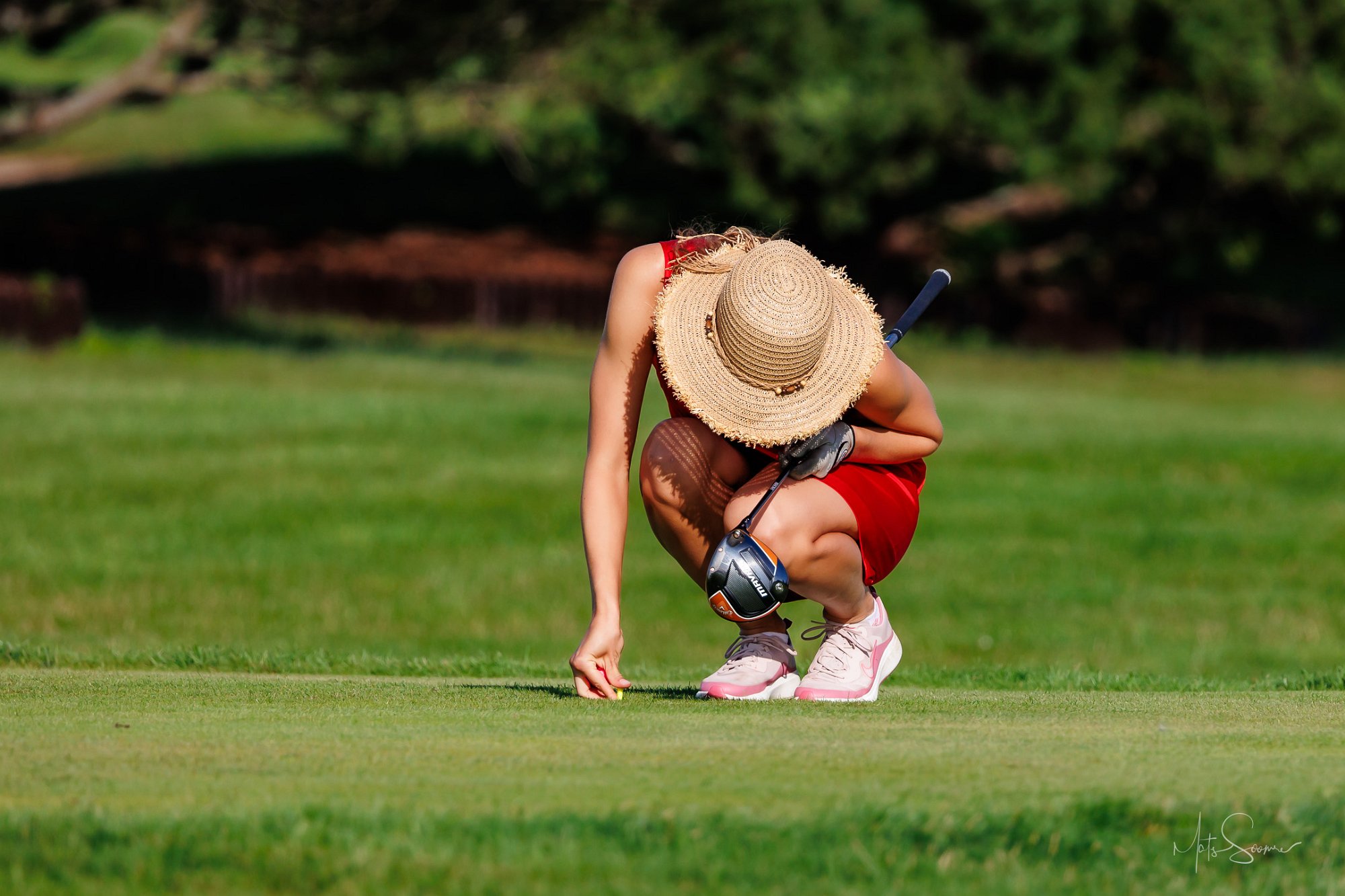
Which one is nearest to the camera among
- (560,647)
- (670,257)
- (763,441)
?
(763,441)

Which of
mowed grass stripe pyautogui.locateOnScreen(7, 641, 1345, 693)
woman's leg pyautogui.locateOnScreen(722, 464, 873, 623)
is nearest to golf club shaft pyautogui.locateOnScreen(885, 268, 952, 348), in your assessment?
woman's leg pyautogui.locateOnScreen(722, 464, 873, 623)

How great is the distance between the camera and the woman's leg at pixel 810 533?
5039mm

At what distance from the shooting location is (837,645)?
5398 mm

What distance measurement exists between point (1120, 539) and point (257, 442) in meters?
7.63

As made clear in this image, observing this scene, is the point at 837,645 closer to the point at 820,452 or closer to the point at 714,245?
the point at 820,452

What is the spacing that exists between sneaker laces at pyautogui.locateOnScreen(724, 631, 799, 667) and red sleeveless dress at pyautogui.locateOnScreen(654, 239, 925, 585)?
0.33 meters

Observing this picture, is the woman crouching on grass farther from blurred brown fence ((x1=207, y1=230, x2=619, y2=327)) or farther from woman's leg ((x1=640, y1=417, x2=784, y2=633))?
blurred brown fence ((x1=207, y1=230, x2=619, y2=327))

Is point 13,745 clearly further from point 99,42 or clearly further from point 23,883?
point 99,42

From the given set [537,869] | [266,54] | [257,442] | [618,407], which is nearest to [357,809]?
[537,869]

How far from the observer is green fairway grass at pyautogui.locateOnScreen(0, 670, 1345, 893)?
3.17m

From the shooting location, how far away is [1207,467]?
56.7 ft

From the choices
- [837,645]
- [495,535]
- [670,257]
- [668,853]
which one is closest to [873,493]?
[837,645]

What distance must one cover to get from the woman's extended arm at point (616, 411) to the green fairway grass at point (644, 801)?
0.54m

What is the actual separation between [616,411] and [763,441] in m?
0.52
